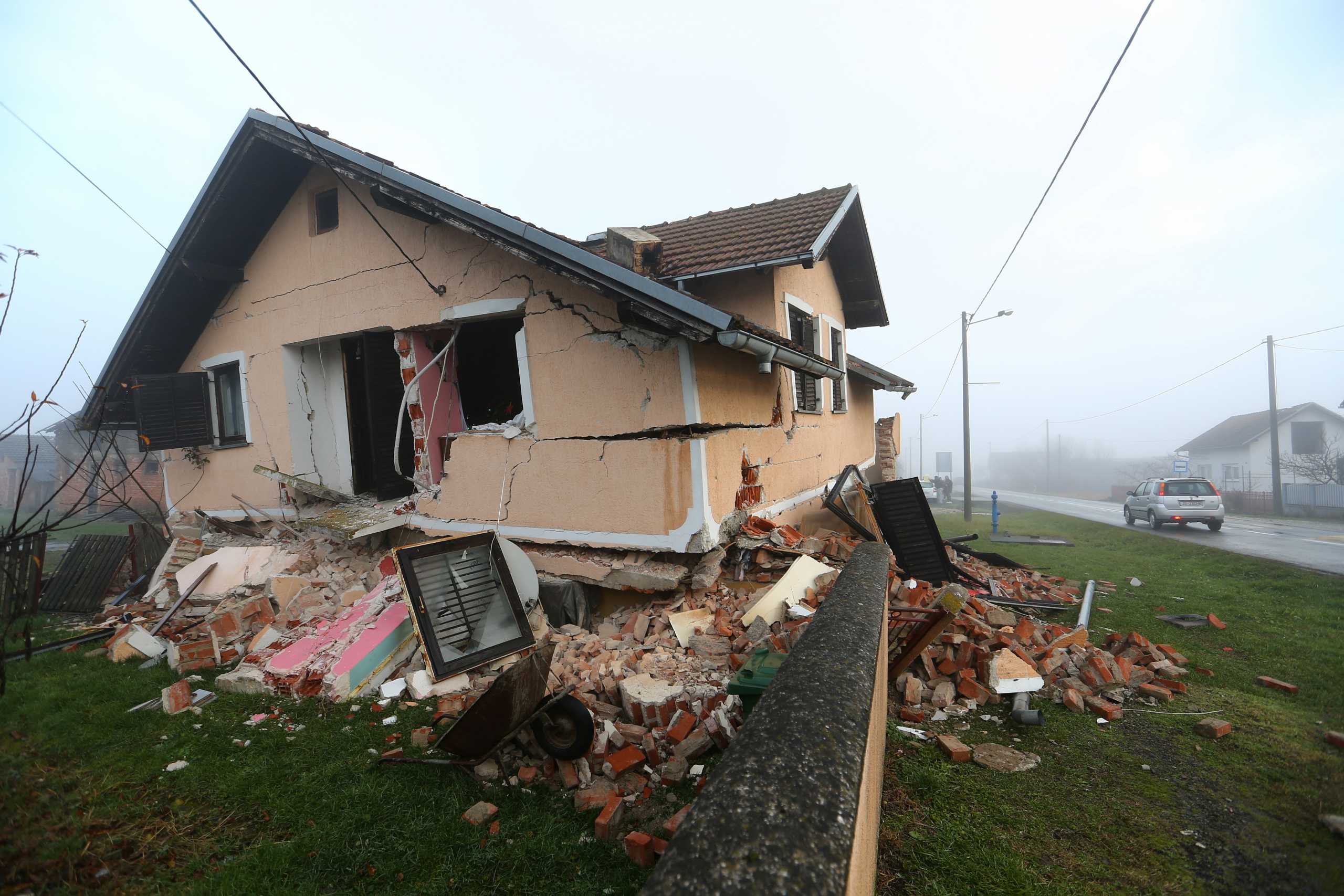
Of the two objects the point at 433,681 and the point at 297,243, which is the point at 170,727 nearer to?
the point at 433,681

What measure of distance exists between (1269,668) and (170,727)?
8.49m

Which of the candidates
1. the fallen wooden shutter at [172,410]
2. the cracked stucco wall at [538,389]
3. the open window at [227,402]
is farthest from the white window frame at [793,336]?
the fallen wooden shutter at [172,410]

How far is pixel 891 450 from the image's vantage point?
1789 cm

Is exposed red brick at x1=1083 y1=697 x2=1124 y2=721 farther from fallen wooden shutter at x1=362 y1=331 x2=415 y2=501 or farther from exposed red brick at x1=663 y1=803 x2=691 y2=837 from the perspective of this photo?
fallen wooden shutter at x1=362 y1=331 x2=415 y2=501

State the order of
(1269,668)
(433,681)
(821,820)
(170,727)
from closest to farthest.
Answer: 1. (821,820)
2. (170,727)
3. (433,681)
4. (1269,668)

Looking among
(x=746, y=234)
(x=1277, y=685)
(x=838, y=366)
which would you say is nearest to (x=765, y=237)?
(x=746, y=234)

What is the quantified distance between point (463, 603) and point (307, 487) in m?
4.11

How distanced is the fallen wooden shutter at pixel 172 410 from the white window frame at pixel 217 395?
0.06m

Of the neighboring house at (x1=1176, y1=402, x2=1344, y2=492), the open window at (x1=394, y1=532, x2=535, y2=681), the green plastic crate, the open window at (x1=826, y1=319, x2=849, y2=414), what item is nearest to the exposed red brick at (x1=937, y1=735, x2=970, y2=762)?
the green plastic crate

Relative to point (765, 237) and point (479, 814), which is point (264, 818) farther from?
point (765, 237)

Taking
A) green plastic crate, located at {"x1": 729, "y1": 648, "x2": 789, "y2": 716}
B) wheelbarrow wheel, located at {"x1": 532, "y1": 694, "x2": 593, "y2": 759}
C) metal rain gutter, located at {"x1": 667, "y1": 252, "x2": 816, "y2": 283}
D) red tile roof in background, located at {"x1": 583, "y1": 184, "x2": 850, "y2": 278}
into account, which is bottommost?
wheelbarrow wheel, located at {"x1": 532, "y1": 694, "x2": 593, "y2": 759}

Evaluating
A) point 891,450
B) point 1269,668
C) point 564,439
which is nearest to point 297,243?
point 564,439

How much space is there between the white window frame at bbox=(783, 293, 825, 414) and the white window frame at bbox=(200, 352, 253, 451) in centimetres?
780

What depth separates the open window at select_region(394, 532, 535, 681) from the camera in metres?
4.68
